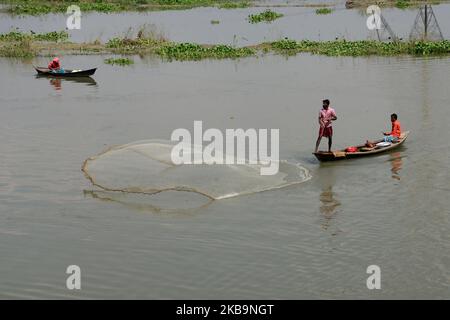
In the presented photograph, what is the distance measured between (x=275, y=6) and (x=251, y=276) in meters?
40.5

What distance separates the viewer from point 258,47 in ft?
100

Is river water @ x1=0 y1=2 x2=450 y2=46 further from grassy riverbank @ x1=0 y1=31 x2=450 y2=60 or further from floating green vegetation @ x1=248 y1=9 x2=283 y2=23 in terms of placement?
grassy riverbank @ x1=0 y1=31 x2=450 y2=60

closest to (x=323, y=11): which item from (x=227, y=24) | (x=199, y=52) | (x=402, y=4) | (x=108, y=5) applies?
(x=402, y=4)

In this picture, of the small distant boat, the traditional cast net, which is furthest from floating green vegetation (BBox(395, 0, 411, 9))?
the traditional cast net

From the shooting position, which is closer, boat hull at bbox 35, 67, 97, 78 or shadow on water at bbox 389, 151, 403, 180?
shadow on water at bbox 389, 151, 403, 180

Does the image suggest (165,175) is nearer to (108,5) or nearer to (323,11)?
(323,11)

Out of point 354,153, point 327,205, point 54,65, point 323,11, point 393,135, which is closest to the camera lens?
point 327,205

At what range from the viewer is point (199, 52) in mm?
29297

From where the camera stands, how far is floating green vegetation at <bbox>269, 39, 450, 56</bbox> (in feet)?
90.2

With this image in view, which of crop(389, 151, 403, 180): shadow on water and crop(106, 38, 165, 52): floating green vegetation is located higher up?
crop(106, 38, 165, 52): floating green vegetation

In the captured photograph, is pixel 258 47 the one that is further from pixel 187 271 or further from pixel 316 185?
pixel 187 271

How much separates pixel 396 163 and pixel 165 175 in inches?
190

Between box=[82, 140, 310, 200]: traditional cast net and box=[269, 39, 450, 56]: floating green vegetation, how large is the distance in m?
17.0

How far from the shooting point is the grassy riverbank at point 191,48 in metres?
27.9
